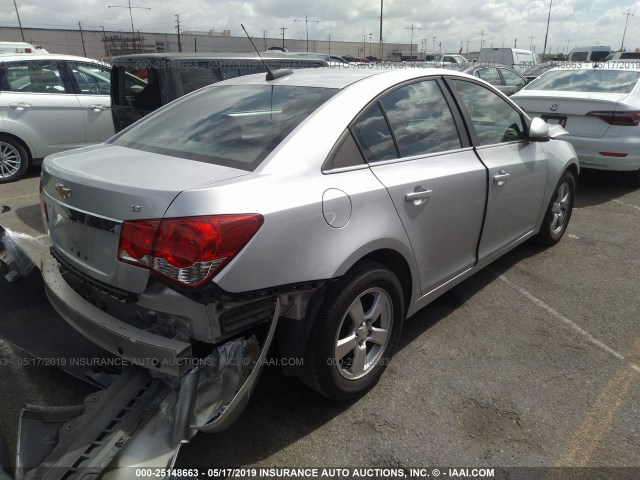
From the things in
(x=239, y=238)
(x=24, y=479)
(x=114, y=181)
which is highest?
(x=114, y=181)

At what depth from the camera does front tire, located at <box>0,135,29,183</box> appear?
22.1ft

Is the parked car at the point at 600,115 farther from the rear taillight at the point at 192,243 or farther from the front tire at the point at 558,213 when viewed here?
the rear taillight at the point at 192,243

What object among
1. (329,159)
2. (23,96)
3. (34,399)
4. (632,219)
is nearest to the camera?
(329,159)

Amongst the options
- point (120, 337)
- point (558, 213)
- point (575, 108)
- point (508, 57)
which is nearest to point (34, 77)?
point (120, 337)

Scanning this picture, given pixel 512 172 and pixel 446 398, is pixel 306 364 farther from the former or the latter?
pixel 512 172

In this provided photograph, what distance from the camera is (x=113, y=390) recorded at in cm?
227

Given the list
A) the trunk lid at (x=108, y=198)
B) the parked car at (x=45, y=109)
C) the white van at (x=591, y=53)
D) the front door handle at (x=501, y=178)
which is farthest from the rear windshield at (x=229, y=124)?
the white van at (x=591, y=53)

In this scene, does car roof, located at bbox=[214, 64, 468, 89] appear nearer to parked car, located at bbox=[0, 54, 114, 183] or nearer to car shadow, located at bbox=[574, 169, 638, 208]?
car shadow, located at bbox=[574, 169, 638, 208]

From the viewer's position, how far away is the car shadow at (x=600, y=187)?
646cm

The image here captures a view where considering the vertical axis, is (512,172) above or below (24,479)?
above

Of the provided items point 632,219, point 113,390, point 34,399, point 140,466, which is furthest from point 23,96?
point 632,219

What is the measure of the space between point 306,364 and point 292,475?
0.48 meters

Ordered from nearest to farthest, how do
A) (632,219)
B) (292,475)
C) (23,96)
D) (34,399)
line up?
(292,475)
(34,399)
(632,219)
(23,96)

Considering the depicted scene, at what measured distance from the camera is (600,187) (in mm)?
7109
